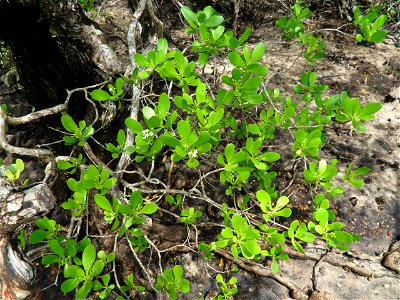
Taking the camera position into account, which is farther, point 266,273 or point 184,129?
point 266,273

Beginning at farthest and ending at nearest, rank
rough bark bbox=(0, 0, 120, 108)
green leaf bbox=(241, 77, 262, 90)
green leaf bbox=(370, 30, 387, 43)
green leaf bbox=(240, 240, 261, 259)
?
rough bark bbox=(0, 0, 120, 108), green leaf bbox=(370, 30, 387, 43), green leaf bbox=(241, 77, 262, 90), green leaf bbox=(240, 240, 261, 259)

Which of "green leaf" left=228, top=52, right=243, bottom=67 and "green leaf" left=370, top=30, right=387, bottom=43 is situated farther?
"green leaf" left=370, top=30, right=387, bottom=43

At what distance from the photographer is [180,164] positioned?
3.08 m

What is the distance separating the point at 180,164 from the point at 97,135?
88cm

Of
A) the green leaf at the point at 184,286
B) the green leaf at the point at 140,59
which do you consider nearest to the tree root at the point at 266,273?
the green leaf at the point at 184,286

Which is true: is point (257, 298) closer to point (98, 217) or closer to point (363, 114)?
point (98, 217)

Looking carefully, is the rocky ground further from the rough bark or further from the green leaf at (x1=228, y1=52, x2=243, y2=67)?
the rough bark

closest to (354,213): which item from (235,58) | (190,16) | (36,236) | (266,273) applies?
(266,273)

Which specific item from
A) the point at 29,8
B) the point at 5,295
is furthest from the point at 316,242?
the point at 29,8

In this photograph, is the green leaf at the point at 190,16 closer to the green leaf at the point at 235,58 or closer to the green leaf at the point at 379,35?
the green leaf at the point at 235,58

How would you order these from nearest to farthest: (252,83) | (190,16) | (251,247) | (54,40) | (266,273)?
(251,247) → (252,83) → (190,16) → (54,40) → (266,273)

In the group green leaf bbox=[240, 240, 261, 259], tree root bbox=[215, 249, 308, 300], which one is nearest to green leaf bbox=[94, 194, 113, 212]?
green leaf bbox=[240, 240, 261, 259]

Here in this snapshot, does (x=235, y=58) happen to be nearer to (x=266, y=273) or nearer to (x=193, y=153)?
(x=193, y=153)

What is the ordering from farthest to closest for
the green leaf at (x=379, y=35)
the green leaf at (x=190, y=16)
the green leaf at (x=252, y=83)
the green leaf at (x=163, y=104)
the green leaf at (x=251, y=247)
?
the green leaf at (x=379, y=35) < the green leaf at (x=190, y=16) < the green leaf at (x=252, y=83) < the green leaf at (x=163, y=104) < the green leaf at (x=251, y=247)
